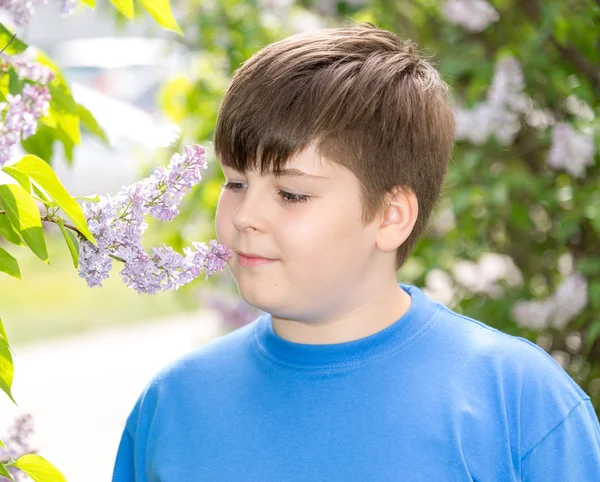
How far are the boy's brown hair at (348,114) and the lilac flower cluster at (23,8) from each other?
25 cm

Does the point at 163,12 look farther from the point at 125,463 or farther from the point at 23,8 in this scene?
the point at 125,463

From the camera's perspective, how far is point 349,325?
123 cm

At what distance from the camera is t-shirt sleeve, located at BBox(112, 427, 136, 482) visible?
1.31 m

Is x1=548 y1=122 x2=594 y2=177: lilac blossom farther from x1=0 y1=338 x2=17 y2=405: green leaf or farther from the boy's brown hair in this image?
x1=0 y1=338 x2=17 y2=405: green leaf

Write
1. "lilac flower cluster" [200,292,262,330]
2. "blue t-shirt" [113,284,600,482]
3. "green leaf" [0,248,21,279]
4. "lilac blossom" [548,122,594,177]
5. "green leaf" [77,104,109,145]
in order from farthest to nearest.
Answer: "lilac flower cluster" [200,292,262,330], "lilac blossom" [548,122,594,177], "green leaf" [77,104,109,145], "blue t-shirt" [113,284,600,482], "green leaf" [0,248,21,279]

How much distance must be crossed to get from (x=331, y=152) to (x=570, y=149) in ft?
4.16

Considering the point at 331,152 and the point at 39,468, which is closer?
the point at 39,468

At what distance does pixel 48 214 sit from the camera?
0.90m

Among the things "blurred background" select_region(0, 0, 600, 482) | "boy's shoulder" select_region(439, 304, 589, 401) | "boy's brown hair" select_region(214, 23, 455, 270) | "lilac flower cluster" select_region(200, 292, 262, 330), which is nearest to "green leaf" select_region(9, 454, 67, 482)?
"boy's brown hair" select_region(214, 23, 455, 270)

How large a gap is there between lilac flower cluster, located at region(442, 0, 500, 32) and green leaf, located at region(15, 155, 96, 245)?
1758mm

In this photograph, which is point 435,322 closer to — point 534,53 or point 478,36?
point 534,53

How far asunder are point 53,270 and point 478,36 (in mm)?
5779

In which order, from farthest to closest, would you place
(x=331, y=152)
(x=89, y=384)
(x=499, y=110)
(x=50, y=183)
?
(x=89, y=384)
(x=499, y=110)
(x=331, y=152)
(x=50, y=183)

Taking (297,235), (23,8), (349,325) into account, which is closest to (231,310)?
(349,325)
